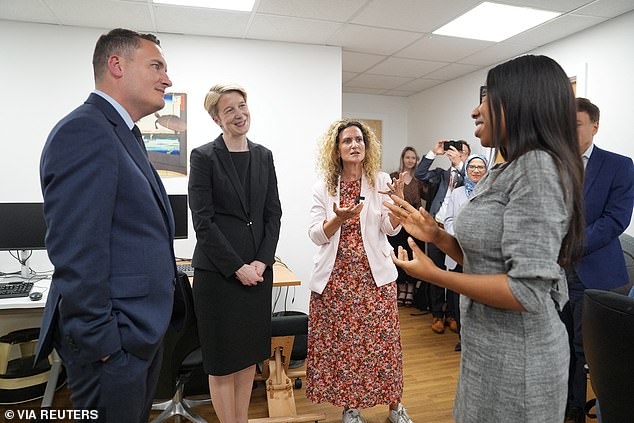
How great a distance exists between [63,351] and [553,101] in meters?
1.46

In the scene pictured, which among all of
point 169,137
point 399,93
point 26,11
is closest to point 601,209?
point 169,137

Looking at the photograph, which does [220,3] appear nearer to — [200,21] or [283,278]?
[200,21]

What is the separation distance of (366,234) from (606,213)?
1301 mm

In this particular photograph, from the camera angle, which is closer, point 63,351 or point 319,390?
point 63,351

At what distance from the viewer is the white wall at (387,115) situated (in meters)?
6.12

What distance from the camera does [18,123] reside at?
3359 millimetres

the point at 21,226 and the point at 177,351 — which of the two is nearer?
the point at 177,351

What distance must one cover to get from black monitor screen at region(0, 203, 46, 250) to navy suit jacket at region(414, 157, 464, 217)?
3.55 metres

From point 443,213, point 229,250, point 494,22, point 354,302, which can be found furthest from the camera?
point 443,213

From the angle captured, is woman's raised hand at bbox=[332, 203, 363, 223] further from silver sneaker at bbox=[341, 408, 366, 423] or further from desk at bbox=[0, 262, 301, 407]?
silver sneaker at bbox=[341, 408, 366, 423]

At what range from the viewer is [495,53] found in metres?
4.15

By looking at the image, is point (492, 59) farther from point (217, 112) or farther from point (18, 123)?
point (18, 123)

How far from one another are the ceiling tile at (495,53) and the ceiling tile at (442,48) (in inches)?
3.8

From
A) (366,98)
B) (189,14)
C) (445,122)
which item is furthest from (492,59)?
(189,14)
